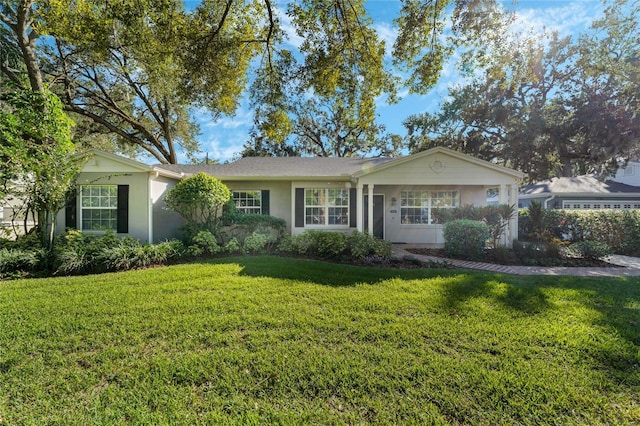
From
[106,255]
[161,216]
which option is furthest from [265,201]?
[106,255]

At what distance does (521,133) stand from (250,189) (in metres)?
12.9

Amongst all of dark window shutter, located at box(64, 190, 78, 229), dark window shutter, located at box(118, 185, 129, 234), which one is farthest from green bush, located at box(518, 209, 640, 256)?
dark window shutter, located at box(64, 190, 78, 229)

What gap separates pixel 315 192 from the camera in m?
11.1

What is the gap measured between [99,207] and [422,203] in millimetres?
11850

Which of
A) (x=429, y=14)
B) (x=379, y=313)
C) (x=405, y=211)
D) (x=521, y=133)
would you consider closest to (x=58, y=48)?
(x=429, y=14)

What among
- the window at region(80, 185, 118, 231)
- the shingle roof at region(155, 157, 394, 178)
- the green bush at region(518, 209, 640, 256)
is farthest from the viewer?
the shingle roof at region(155, 157, 394, 178)

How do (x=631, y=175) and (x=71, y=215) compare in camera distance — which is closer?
(x=71, y=215)

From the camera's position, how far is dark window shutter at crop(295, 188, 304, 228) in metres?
10.9

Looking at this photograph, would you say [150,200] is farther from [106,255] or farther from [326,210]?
[326,210]

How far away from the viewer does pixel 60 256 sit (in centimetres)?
674

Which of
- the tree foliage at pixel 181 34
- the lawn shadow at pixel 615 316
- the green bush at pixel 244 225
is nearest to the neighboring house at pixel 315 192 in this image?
the green bush at pixel 244 225

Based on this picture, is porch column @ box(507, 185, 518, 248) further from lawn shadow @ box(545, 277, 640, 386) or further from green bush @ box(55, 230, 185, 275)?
green bush @ box(55, 230, 185, 275)

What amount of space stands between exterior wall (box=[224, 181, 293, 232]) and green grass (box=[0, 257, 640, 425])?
5.95 meters

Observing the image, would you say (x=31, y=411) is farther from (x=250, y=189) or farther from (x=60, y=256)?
(x=250, y=189)
